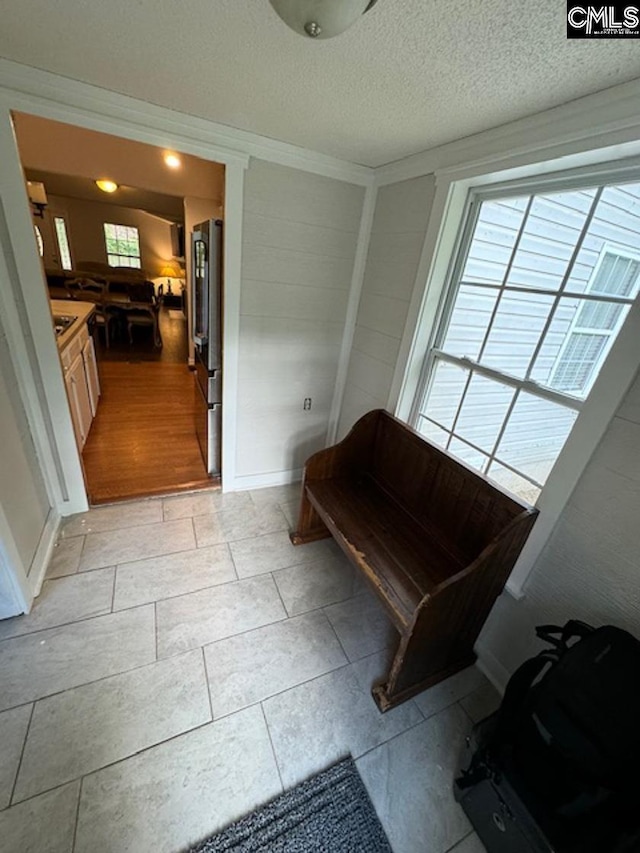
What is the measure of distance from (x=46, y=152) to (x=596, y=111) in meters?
3.24

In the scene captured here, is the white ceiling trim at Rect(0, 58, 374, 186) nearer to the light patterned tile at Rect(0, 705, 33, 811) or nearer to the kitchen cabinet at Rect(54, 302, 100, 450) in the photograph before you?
the kitchen cabinet at Rect(54, 302, 100, 450)

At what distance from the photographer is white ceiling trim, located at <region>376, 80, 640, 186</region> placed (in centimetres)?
103

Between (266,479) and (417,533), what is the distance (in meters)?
1.34

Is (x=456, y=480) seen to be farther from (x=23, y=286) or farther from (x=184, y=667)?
(x=23, y=286)

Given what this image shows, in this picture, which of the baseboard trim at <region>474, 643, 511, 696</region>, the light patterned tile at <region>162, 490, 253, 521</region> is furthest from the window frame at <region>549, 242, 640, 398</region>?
the light patterned tile at <region>162, 490, 253, 521</region>

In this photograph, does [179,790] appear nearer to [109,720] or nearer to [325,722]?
[109,720]

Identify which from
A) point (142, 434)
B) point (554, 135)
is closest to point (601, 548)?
point (554, 135)

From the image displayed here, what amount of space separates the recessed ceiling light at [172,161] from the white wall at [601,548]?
2.94m

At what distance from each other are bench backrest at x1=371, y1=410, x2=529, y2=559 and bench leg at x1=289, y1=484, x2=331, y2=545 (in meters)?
0.45

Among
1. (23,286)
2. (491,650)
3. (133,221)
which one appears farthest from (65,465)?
(133,221)

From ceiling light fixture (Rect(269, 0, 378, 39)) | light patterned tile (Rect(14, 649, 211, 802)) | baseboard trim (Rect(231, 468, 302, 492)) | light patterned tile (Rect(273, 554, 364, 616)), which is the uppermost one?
ceiling light fixture (Rect(269, 0, 378, 39))

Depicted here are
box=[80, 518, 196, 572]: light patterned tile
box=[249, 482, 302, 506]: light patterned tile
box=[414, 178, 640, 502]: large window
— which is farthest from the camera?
box=[249, 482, 302, 506]: light patterned tile

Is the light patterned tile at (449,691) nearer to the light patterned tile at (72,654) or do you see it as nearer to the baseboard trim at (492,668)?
the baseboard trim at (492,668)

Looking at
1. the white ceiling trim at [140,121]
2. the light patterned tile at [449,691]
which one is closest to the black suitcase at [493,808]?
the light patterned tile at [449,691]
